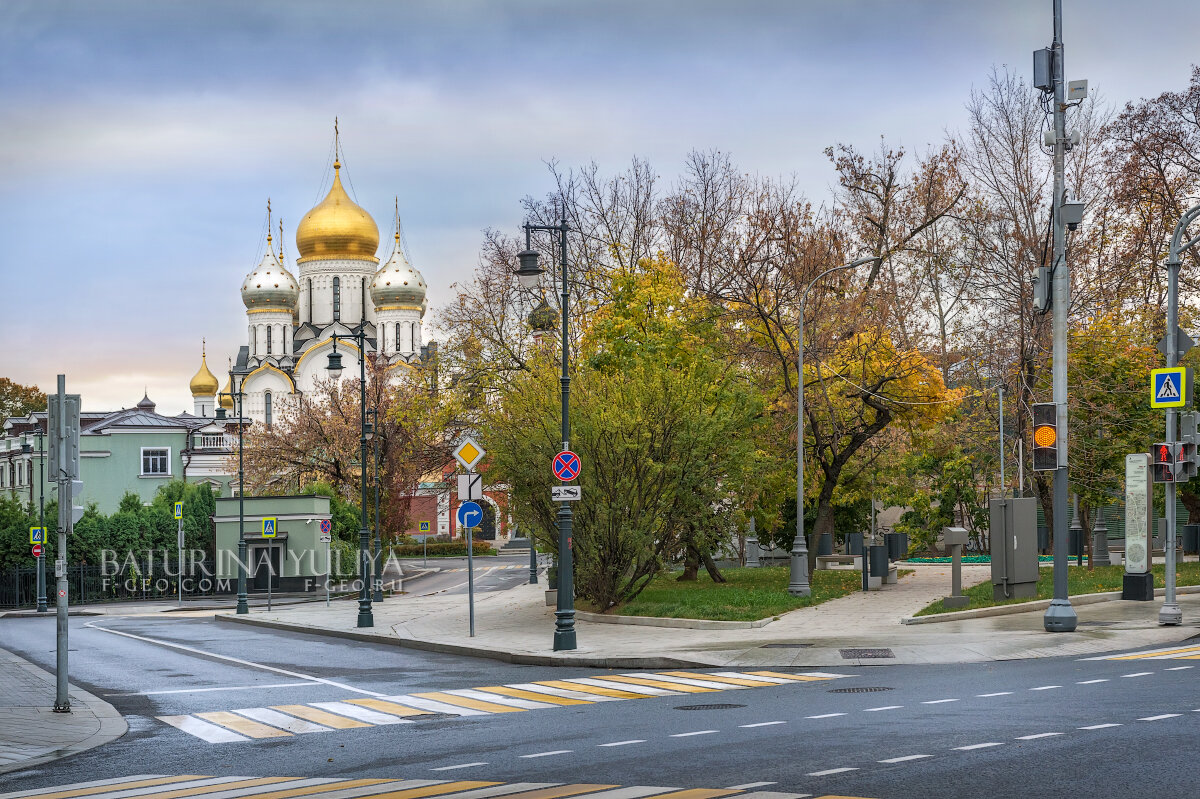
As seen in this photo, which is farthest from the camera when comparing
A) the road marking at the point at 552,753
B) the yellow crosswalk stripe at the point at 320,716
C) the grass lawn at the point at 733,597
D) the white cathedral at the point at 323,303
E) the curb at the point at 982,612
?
the white cathedral at the point at 323,303

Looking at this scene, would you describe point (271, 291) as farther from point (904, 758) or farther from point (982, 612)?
point (904, 758)

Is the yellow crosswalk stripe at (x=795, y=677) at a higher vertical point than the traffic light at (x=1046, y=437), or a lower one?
lower

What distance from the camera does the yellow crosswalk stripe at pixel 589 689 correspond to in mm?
16234

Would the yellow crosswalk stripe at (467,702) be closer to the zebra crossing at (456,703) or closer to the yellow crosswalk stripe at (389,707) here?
the zebra crossing at (456,703)

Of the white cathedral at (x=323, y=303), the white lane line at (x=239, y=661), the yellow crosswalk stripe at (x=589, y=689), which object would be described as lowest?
the white lane line at (x=239, y=661)

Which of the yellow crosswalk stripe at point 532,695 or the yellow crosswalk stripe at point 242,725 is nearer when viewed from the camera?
the yellow crosswalk stripe at point 242,725

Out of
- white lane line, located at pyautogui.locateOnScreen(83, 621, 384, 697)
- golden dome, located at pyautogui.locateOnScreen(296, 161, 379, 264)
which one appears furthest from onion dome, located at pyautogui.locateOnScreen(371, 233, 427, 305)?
white lane line, located at pyautogui.locateOnScreen(83, 621, 384, 697)

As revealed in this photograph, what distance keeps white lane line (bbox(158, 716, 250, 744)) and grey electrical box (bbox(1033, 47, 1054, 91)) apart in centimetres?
1617

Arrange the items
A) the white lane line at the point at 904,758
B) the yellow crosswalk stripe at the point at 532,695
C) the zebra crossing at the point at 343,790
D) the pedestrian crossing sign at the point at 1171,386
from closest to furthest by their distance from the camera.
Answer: the zebra crossing at the point at 343,790 → the white lane line at the point at 904,758 → the yellow crosswalk stripe at the point at 532,695 → the pedestrian crossing sign at the point at 1171,386

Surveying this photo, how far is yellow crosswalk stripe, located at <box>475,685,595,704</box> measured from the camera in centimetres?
1586

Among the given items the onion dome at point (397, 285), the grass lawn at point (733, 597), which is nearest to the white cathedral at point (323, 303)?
the onion dome at point (397, 285)

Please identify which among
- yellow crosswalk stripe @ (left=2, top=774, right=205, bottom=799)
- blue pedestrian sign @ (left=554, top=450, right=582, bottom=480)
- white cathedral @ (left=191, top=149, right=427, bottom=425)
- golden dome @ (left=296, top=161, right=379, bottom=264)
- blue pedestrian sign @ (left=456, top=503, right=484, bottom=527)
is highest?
golden dome @ (left=296, top=161, right=379, bottom=264)

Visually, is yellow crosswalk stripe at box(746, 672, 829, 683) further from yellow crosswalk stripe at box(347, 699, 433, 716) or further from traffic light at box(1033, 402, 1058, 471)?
traffic light at box(1033, 402, 1058, 471)

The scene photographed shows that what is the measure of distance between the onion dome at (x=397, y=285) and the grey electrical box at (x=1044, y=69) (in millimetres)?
95226
